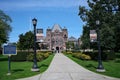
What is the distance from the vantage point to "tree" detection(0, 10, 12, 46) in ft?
142

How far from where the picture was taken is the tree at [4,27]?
43.3m

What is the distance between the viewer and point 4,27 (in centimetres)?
4453

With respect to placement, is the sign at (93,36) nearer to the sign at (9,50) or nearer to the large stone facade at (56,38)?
the sign at (9,50)

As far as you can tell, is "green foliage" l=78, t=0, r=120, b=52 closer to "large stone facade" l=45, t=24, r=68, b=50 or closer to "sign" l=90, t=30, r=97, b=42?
"sign" l=90, t=30, r=97, b=42

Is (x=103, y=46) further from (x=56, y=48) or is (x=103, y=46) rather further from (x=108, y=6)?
(x=56, y=48)

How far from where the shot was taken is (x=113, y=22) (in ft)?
121

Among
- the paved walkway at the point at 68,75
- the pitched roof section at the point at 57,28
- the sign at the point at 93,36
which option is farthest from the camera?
the pitched roof section at the point at 57,28

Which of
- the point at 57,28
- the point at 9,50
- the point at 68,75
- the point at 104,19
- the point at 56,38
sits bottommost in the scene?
the point at 68,75

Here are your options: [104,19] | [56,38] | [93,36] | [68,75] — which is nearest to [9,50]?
[68,75]

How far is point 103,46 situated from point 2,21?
1970 centimetres

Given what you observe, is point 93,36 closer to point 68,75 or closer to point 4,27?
point 68,75

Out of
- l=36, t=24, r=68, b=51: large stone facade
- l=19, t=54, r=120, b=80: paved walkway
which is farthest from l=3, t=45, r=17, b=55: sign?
l=36, t=24, r=68, b=51: large stone facade

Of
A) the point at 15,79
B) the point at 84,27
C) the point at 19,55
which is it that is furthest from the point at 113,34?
the point at 15,79

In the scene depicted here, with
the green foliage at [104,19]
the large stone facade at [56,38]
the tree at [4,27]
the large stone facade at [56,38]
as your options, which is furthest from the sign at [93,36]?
the large stone facade at [56,38]
